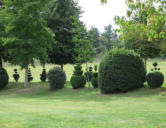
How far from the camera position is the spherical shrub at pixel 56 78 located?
2518 centimetres

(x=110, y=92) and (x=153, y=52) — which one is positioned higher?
(x=153, y=52)

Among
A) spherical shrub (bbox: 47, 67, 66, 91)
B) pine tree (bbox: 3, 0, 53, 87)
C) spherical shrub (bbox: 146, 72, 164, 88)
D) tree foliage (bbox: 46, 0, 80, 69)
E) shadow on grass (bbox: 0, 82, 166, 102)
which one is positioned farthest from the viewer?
tree foliage (bbox: 46, 0, 80, 69)

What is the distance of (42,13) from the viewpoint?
34344mm

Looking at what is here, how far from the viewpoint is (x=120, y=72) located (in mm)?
19953

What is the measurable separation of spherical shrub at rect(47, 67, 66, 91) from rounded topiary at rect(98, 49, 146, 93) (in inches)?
234

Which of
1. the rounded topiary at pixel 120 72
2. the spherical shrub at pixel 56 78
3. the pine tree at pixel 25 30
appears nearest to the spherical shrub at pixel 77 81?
the spherical shrub at pixel 56 78

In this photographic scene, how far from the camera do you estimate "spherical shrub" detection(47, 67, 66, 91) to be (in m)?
25.2

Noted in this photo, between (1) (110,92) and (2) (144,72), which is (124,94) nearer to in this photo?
(1) (110,92)

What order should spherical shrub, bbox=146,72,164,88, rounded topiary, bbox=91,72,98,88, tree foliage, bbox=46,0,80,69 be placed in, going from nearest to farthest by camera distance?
spherical shrub, bbox=146,72,164,88
rounded topiary, bbox=91,72,98,88
tree foliage, bbox=46,0,80,69

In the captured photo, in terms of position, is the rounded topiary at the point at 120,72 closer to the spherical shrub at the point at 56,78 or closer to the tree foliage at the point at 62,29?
the spherical shrub at the point at 56,78

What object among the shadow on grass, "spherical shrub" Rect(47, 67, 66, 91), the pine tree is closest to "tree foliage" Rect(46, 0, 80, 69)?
the pine tree

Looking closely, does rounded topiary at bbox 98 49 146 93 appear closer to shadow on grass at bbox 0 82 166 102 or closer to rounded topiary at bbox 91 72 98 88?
shadow on grass at bbox 0 82 166 102

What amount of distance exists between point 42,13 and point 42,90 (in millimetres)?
12467

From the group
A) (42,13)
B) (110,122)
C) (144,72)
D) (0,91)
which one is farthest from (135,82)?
(42,13)
